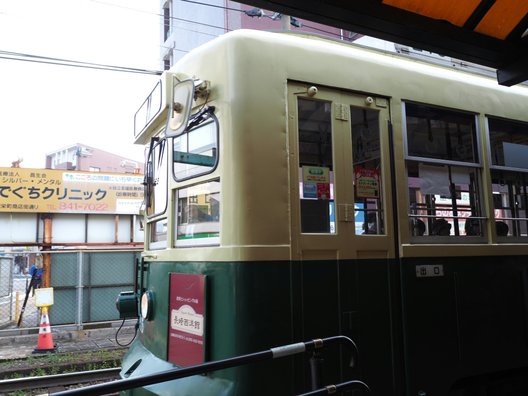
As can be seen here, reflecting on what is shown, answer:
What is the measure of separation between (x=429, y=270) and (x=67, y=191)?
11.5 meters

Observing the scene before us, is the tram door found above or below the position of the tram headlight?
above

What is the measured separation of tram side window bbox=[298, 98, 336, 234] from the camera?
112 inches

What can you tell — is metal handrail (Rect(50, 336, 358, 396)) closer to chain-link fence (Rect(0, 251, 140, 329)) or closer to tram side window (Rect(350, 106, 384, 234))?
tram side window (Rect(350, 106, 384, 234))

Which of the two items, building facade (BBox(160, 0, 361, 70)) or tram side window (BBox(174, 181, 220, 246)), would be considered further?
Result: building facade (BBox(160, 0, 361, 70))

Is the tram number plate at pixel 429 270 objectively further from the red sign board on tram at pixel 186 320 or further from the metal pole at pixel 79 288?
the metal pole at pixel 79 288

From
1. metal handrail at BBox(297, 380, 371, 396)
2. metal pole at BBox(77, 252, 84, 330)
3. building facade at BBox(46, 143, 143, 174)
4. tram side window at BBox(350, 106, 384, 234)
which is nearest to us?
metal handrail at BBox(297, 380, 371, 396)

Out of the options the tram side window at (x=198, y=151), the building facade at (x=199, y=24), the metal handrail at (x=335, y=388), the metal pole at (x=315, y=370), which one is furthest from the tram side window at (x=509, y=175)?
the building facade at (x=199, y=24)

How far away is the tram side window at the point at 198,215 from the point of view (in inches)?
111

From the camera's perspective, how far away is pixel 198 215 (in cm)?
300

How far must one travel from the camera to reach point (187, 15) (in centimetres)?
2217

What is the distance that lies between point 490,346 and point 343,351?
47.5 inches

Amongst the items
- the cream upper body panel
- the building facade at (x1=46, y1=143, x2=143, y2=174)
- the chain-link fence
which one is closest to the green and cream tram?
the cream upper body panel

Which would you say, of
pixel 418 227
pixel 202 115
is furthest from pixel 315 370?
pixel 202 115

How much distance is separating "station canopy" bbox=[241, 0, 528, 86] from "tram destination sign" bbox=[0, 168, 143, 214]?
10.5 meters
